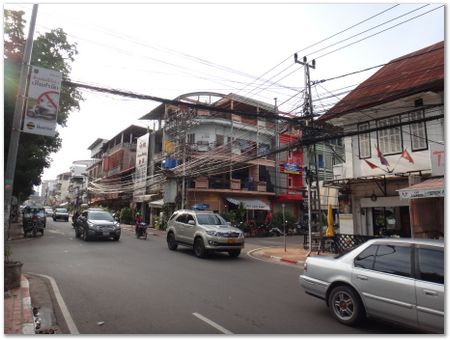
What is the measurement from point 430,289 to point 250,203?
28.6 m

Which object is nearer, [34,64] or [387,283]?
[387,283]

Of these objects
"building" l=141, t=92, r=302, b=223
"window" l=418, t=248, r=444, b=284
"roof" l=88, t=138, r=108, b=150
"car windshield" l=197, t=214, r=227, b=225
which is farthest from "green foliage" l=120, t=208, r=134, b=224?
"window" l=418, t=248, r=444, b=284

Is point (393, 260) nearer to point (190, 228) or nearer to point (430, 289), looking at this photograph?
point (430, 289)

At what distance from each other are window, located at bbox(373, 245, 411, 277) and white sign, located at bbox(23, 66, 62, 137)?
255 inches

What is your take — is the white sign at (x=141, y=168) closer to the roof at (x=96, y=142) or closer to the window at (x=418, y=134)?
the roof at (x=96, y=142)

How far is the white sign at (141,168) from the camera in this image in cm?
4065

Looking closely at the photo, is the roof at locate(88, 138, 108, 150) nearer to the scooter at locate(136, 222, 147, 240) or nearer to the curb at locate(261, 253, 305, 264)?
the scooter at locate(136, 222, 147, 240)

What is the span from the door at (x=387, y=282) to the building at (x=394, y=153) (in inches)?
300

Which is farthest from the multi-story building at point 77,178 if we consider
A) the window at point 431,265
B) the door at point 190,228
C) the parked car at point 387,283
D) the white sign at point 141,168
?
the window at point 431,265

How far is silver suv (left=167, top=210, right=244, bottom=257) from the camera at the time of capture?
13555 mm

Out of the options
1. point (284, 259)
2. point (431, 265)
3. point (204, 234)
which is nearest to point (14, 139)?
point (431, 265)

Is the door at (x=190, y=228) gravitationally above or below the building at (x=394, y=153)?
below

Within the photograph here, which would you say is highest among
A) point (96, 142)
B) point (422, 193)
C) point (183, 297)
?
point (96, 142)

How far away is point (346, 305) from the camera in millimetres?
5891
